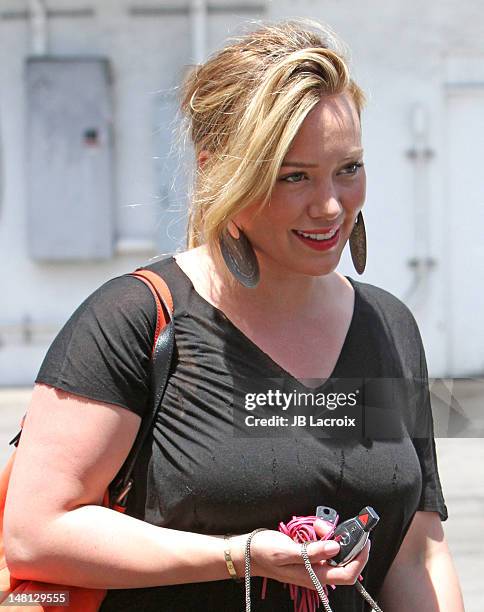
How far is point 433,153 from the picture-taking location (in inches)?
324

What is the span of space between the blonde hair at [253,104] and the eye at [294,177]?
3 centimetres

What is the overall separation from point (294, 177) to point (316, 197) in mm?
46

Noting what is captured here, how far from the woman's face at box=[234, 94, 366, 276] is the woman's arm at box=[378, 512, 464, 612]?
0.47 m

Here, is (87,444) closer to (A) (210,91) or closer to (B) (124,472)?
(B) (124,472)

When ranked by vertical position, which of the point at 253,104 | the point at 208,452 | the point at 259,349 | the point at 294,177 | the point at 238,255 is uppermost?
Answer: the point at 253,104

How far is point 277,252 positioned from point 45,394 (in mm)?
426

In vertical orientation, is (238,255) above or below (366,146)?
below

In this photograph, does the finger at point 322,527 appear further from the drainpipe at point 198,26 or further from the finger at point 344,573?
the drainpipe at point 198,26

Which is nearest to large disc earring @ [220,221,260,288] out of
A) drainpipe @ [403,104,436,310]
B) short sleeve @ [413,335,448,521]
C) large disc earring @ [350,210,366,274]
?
large disc earring @ [350,210,366,274]

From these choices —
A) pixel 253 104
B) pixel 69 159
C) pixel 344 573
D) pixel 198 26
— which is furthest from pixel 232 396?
pixel 198 26

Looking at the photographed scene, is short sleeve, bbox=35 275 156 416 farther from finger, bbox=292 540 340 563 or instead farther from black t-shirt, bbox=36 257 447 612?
finger, bbox=292 540 340 563

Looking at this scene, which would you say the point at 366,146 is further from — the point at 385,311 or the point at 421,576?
the point at 421,576

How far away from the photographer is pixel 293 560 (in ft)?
5.00

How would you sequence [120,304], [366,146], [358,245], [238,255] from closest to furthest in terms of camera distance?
1. [120,304]
2. [238,255]
3. [358,245]
4. [366,146]
